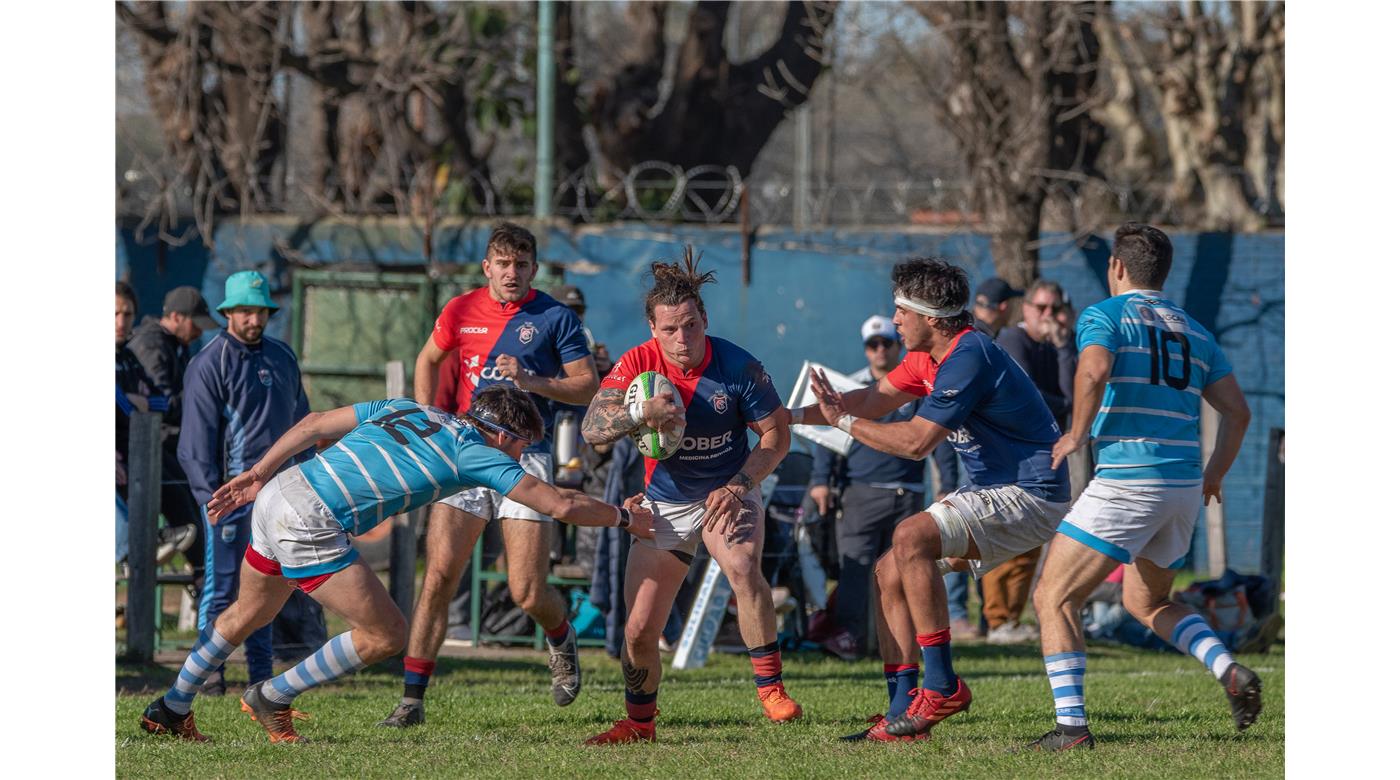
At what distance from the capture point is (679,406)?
6715 millimetres

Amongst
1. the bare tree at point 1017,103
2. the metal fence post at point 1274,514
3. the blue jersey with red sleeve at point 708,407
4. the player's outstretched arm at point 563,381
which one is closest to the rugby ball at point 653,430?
the blue jersey with red sleeve at point 708,407

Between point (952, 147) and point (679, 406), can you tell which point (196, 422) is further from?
point (952, 147)

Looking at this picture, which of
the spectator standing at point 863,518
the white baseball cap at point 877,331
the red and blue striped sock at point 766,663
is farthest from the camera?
the spectator standing at point 863,518

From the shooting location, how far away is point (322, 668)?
6641mm

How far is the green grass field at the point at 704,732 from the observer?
247 inches

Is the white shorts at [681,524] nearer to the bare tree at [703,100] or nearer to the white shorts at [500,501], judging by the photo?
the white shorts at [500,501]

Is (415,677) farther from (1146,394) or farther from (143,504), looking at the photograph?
(1146,394)

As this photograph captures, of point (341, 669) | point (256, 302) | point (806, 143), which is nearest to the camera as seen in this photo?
point (341, 669)

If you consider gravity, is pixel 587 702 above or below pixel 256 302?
below

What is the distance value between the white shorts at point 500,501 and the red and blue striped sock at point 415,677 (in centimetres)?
69

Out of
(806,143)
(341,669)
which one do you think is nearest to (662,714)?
(341,669)

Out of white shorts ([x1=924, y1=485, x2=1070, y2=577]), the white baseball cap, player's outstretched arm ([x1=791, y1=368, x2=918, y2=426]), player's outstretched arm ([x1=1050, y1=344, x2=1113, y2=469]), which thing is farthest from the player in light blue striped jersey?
the white baseball cap

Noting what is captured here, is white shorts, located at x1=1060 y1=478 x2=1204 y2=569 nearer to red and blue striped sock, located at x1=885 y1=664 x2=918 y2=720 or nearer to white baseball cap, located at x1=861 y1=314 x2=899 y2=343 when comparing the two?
red and blue striped sock, located at x1=885 y1=664 x2=918 y2=720

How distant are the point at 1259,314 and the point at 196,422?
31.9 feet
